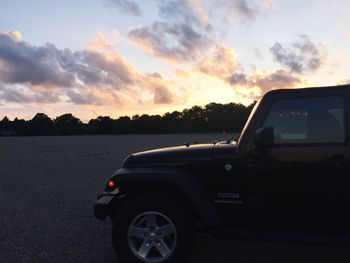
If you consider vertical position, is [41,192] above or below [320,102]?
below

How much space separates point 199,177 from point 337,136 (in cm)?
140

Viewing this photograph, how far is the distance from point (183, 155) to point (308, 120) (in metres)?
1.32

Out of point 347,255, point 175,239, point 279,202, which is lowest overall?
point 347,255

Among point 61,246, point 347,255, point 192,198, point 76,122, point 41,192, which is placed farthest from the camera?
point 76,122

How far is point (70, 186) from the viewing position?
10023mm

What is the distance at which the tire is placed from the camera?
14.4 feet

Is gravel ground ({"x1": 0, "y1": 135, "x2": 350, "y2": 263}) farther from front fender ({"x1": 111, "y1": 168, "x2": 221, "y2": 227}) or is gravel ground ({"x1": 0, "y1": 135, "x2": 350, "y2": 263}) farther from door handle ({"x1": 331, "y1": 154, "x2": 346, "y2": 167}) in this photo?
door handle ({"x1": 331, "y1": 154, "x2": 346, "y2": 167})

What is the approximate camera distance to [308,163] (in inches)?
162

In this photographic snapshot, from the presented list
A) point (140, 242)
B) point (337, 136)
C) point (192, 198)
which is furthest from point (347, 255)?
point (140, 242)

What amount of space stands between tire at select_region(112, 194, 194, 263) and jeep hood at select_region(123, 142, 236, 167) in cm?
39

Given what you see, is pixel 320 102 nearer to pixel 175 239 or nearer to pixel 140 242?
pixel 175 239

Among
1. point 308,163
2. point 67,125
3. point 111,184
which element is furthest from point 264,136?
point 67,125

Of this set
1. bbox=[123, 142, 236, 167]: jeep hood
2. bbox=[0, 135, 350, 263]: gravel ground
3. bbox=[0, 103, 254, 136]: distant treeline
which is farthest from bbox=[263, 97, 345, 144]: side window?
bbox=[0, 103, 254, 136]: distant treeline

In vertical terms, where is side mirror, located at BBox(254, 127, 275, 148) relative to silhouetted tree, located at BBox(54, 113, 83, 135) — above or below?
below
